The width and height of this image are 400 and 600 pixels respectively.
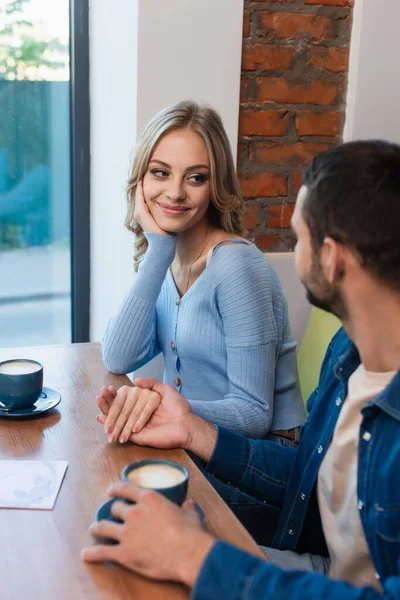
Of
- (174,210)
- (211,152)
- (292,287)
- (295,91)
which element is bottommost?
(292,287)

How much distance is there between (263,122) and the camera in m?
2.21

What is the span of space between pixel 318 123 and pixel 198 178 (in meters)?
0.70

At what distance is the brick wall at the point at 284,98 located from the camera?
2156mm

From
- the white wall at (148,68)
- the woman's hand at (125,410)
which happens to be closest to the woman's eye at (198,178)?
the white wall at (148,68)

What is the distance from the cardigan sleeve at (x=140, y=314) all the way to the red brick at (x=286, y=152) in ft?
2.04

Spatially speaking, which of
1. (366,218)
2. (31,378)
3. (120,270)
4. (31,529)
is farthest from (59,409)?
(120,270)

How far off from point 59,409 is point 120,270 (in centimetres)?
99

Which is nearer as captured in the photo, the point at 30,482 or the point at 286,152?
the point at 30,482

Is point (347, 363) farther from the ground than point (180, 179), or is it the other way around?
point (180, 179)

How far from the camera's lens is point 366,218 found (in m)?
0.90

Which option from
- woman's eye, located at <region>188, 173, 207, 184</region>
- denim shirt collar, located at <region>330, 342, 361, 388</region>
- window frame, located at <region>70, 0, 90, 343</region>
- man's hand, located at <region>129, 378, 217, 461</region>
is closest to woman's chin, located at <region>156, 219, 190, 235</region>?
woman's eye, located at <region>188, 173, 207, 184</region>

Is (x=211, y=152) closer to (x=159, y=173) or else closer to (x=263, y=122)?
(x=159, y=173)

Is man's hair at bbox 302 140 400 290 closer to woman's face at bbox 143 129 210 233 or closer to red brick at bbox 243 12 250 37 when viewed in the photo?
woman's face at bbox 143 129 210 233

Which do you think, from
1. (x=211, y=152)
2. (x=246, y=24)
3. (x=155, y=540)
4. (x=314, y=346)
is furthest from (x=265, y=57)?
(x=155, y=540)
